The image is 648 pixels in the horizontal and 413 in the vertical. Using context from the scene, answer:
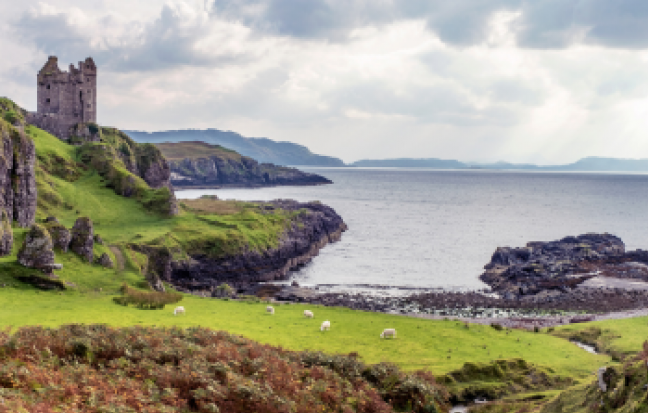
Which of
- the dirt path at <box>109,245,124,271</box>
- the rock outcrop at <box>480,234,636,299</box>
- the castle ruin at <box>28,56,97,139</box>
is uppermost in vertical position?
the castle ruin at <box>28,56,97,139</box>

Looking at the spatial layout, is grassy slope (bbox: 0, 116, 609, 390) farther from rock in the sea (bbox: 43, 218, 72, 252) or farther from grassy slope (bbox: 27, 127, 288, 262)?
grassy slope (bbox: 27, 127, 288, 262)

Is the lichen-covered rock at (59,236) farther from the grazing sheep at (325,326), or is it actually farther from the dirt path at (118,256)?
the grazing sheep at (325,326)

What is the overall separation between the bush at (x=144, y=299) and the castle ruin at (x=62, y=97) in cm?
7507

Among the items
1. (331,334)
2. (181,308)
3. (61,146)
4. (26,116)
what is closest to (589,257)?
(331,334)

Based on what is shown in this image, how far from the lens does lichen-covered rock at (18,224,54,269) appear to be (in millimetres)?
42969

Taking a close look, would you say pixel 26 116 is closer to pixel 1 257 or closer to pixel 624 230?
pixel 1 257

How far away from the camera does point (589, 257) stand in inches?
3752

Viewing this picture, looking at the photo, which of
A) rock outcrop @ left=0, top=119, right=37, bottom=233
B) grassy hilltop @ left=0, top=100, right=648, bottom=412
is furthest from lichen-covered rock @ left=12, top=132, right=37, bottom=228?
grassy hilltop @ left=0, top=100, right=648, bottom=412

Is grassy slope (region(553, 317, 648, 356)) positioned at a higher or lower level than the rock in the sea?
lower

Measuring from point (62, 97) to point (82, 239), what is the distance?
241 ft

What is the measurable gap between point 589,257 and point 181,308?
8613 cm

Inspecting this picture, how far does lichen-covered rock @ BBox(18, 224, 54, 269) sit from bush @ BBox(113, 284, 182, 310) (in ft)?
24.7

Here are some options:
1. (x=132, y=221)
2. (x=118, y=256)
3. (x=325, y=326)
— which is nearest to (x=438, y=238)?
(x=132, y=221)

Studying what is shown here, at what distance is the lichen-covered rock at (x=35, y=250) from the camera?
4297 cm
